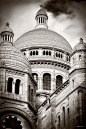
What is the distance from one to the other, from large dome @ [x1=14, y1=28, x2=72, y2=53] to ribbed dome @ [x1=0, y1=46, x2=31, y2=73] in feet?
41.3

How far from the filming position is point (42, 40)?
62.4 meters

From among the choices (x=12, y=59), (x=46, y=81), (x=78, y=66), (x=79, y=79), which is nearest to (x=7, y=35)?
(x=46, y=81)

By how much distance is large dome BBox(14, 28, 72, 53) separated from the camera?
203 ft

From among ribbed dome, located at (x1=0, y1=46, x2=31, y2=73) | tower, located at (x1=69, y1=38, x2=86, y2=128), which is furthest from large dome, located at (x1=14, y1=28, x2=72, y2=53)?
tower, located at (x1=69, y1=38, x2=86, y2=128)

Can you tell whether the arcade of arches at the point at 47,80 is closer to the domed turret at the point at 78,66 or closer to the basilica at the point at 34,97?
the basilica at the point at 34,97

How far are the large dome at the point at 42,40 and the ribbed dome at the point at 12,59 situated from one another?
12.6 meters

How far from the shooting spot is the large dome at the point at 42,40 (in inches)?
2434

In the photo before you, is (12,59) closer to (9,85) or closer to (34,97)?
(9,85)

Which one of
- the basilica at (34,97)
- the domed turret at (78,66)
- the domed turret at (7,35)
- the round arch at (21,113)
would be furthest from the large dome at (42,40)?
the round arch at (21,113)

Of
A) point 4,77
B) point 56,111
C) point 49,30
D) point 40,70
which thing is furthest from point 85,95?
point 49,30

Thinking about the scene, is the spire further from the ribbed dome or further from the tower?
the tower

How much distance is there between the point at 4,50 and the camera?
48.5 m

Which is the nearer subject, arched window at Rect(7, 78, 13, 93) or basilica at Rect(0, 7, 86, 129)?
basilica at Rect(0, 7, 86, 129)

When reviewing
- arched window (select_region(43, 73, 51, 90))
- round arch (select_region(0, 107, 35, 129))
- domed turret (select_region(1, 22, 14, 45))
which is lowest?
round arch (select_region(0, 107, 35, 129))
